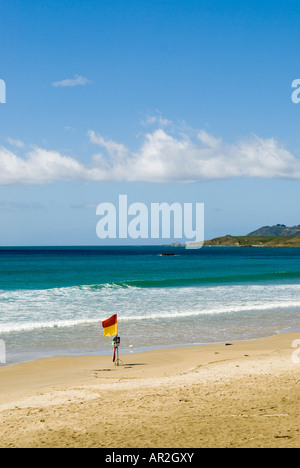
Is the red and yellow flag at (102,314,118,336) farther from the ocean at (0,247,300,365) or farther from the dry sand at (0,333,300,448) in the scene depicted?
the ocean at (0,247,300,365)

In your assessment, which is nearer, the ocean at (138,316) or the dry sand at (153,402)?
the dry sand at (153,402)

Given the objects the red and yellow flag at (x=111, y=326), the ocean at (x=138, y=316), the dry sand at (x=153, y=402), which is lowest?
the ocean at (x=138, y=316)

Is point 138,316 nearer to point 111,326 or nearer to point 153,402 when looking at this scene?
point 111,326

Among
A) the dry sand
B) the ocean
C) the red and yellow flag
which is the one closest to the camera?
the dry sand

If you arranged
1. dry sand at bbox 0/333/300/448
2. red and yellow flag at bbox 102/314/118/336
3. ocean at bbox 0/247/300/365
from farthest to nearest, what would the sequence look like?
ocean at bbox 0/247/300/365
red and yellow flag at bbox 102/314/118/336
dry sand at bbox 0/333/300/448

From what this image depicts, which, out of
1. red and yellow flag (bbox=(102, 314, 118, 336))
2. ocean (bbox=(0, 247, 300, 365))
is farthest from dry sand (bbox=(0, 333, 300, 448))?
ocean (bbox=(0, 247, 300, 365))

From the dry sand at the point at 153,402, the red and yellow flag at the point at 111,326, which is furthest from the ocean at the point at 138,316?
the dry sand at the point at 153,402

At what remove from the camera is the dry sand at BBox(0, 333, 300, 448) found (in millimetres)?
8422

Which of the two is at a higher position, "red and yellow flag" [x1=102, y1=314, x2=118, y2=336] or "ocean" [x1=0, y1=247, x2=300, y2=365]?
"red and yellow flag" [x1=102, y1=314, x2=118, y2=336]

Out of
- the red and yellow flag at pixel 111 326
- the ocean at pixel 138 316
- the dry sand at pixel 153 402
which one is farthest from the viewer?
the ocean at pixel 138 316

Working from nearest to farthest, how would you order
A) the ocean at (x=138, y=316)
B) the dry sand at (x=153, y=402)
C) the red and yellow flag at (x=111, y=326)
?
the dry sand at (x=153, y=402), the red and yellow flag at (x=111, y=326), the ocean at (x=138, y=316)

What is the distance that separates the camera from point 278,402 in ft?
33.8

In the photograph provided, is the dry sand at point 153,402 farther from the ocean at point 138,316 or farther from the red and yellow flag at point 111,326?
the ocean at point 138,316

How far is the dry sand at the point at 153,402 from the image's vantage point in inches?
332
